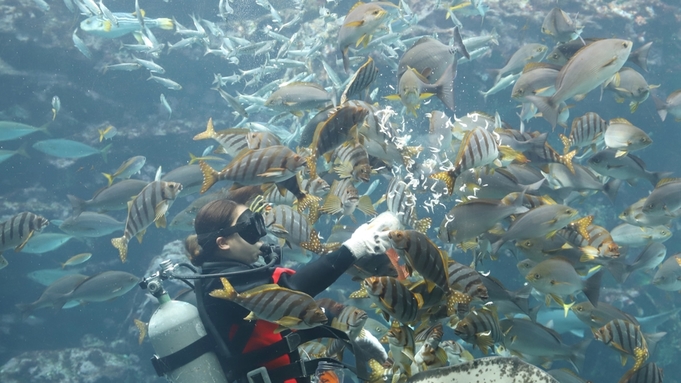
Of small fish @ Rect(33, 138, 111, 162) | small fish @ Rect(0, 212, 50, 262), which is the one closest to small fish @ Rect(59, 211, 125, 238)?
small fish @ Rect(0, 212, 50, 262)

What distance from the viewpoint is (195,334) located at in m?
2.65

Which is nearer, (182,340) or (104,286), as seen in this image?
(182,340)

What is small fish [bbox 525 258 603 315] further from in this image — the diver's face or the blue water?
the blue water

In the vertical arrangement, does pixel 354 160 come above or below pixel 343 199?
above

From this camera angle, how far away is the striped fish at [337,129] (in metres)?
2.71

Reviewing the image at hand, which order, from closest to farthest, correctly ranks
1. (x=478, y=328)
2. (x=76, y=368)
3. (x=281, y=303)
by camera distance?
(x=281, y=303) → (x=478, y=328) → (x=76, y=368)

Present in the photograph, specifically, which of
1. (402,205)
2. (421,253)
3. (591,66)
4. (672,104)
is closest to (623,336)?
(402,205)

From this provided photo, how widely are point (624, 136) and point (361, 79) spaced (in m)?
2.79

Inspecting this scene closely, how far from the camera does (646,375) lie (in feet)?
8.87

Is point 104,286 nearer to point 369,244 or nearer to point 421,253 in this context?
point 369,244

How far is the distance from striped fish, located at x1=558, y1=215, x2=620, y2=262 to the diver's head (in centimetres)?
252

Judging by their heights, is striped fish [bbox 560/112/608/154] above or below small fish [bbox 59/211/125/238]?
above

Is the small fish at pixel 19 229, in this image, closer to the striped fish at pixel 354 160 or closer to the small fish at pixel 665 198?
the striped fish at pixel 354 160

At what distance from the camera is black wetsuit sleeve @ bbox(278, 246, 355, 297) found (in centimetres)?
267
